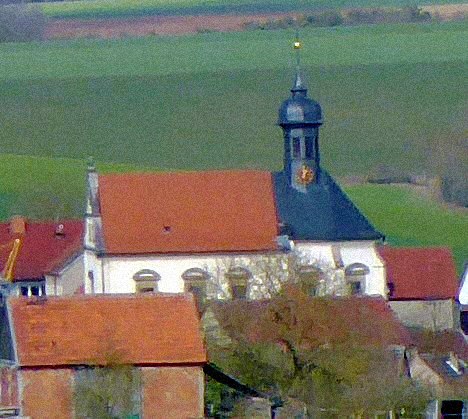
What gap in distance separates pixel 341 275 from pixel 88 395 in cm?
2262

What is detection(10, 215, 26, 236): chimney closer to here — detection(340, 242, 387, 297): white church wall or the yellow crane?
the yellow crane

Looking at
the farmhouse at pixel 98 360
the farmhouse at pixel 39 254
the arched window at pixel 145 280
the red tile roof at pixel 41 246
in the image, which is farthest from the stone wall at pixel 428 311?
the farmhouse at pixel 98 360

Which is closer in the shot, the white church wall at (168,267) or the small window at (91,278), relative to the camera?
the white church wall at (168,267)

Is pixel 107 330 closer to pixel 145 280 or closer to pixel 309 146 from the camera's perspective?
pixel 145 280

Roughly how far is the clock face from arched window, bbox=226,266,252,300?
10.6ft

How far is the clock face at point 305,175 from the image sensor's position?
63.2 metres

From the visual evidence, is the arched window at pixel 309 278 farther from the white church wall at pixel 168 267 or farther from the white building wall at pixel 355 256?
the white church wall at pixel 168 267

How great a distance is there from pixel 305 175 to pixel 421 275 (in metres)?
3.56

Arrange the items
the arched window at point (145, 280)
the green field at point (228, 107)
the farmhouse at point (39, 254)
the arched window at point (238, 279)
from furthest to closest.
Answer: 1. the green field at point (228, 107)
2. the farmhouse at point (39, 254)
3. the arched window at point (145, 280)
4. the arched window at point (238, 279)

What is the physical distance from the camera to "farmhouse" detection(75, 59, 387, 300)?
61.3 metres

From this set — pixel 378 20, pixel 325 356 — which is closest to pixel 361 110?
pixel 378 20

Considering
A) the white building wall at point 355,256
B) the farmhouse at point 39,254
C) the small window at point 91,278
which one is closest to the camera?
the white building wall at point 355,256

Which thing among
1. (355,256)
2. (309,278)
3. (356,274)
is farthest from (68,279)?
(309,278)

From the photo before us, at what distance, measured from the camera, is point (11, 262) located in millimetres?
67625
